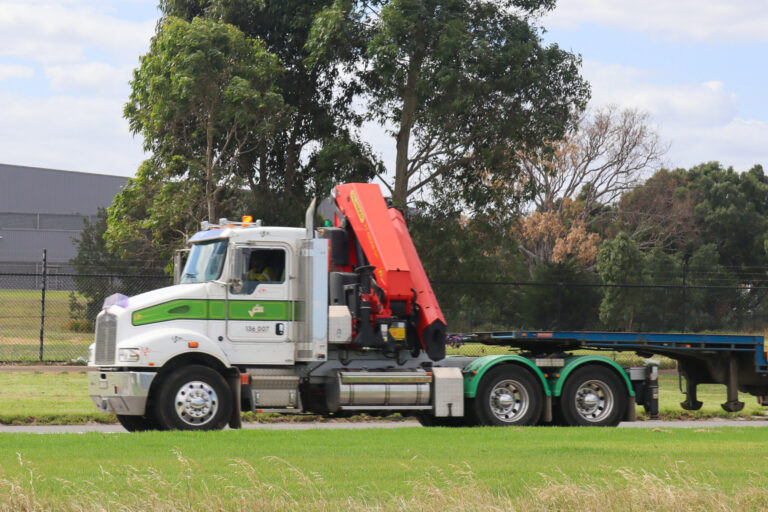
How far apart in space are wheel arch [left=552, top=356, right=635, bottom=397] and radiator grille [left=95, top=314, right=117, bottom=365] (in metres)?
6.64

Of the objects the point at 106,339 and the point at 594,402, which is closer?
the point at 106,339

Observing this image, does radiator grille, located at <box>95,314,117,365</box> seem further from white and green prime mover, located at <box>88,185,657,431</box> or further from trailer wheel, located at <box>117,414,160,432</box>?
trailer wheel, located at <box>117,414,160,432</box>

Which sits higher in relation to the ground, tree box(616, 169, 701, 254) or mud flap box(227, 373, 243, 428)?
tree box(616, 169, 701, 254)

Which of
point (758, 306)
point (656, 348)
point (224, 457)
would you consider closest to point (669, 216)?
point (758, 306)

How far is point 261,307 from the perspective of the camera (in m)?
16.0

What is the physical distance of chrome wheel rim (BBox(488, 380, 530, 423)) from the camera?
1694 centimetres

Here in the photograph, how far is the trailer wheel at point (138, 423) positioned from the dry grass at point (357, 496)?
572 cm

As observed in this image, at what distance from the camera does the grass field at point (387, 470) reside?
28.5 ft

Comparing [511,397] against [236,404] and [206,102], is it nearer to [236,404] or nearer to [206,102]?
[236,404]

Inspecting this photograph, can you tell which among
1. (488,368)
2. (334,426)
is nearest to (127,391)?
(334,426)

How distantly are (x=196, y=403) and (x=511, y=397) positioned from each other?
4.83m

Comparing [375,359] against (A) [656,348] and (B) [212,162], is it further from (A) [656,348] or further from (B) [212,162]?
(B) [212,162]

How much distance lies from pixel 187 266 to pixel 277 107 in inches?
588

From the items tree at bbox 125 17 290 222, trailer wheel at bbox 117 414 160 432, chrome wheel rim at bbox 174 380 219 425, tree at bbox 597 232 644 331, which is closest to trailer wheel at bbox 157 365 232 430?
chrome wheel rim at bbox 174 380 219 425
